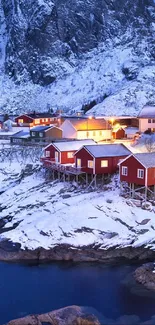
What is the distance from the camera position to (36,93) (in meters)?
143

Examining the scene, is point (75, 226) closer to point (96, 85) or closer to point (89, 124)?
point (89, 124)

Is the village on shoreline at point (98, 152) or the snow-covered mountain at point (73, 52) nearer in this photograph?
the village on shoreline at point (98, 152)

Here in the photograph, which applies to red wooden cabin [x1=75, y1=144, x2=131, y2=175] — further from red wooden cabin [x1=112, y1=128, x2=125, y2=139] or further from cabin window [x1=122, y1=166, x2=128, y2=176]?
red wooden cabin [x1=112, y1=128, x2=125, y2=139]

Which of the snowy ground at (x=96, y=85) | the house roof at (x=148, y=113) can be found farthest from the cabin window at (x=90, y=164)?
the snowy ground at (x=96, y=85)

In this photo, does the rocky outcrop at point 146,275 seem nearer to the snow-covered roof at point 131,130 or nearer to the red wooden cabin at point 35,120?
the snow-covered roof at point 131,130

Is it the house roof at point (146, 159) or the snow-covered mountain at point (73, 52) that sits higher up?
the snow-covered mountain at point (73, 52)

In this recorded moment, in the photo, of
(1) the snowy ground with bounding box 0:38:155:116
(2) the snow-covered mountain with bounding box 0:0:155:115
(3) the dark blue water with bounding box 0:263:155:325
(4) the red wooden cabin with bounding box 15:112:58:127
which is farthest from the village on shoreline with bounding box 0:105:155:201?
(2) the snow-covered mountain with bounding box 0:0:155:115

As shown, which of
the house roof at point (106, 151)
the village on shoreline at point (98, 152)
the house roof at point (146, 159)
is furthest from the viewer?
the house roof at point (106, 151)

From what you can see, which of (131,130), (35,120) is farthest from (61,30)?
(131,130)

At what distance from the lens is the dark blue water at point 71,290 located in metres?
30.5

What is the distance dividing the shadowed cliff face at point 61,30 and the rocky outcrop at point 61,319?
121 meters

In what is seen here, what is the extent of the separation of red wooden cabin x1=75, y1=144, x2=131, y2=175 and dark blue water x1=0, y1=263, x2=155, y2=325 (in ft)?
50.8

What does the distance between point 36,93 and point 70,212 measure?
10337cm

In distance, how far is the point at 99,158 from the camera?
5056 centimetres
